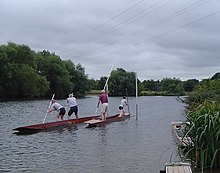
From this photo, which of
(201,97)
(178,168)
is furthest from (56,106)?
(178,168)

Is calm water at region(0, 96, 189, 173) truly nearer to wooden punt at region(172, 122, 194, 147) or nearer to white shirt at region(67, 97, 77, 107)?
wooden punt at region(172, 122, 194, 147)

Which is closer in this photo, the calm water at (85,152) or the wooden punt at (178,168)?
the wooden punt at (178,168)

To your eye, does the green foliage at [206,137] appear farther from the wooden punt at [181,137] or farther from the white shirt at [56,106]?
the white shirt at [56,106]

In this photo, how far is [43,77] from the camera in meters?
84.9

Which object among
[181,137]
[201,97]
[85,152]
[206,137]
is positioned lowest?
[85,152]

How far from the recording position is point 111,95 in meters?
121

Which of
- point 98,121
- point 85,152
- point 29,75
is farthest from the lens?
point 29,75

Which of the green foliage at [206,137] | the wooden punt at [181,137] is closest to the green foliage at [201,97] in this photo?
the wooden punt at [181,137]

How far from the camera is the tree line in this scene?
3059 inches

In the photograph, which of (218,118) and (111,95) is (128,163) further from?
(111,95)

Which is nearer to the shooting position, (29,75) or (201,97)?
(201,97)

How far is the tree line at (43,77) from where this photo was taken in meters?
77.7

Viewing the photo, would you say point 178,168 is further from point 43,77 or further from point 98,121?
point 43,77

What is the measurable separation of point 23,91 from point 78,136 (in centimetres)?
6488
